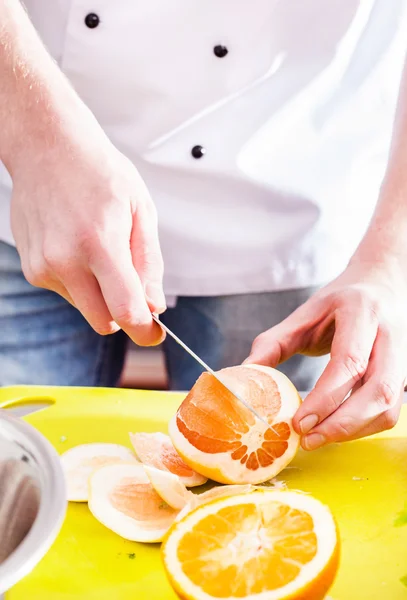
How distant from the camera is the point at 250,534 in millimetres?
816

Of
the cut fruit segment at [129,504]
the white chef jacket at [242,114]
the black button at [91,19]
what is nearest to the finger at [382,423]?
the cut fruit segment at [129,504]

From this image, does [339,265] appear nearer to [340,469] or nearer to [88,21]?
[340,469]

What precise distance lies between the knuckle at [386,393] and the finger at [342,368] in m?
0.03

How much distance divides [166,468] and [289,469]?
0.17 meters

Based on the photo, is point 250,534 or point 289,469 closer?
point 250,534

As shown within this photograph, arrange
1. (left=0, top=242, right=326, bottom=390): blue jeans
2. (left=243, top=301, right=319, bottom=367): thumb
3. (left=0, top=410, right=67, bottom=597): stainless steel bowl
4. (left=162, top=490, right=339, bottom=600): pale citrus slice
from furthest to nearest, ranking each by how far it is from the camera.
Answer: (left=0, top=242, right=326, bottom=390): blue jeans, (left=243, top=301, right=319, bottom=367): thumb, (left=162, top=490, right=339, bottom=600): pale citrus slice, (left=0, top=410, right=67, bottom=597): stainless steel bowl

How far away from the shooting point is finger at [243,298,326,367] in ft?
3.60

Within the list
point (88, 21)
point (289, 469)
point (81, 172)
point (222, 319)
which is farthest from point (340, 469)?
point (88, 21)

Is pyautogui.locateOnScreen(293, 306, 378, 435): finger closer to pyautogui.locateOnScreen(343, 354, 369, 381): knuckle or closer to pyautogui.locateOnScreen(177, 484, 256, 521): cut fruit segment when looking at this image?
pyautogui.locateOnScreen(343, 354, 369, 381): knuckle

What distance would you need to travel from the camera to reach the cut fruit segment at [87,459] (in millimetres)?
1022

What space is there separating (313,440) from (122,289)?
33 centimetres

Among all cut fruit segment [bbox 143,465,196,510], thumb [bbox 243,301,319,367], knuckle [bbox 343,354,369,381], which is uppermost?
knuckle [bbox 343,354,369,381]

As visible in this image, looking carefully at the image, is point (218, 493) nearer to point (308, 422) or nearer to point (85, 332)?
point (308, 422)

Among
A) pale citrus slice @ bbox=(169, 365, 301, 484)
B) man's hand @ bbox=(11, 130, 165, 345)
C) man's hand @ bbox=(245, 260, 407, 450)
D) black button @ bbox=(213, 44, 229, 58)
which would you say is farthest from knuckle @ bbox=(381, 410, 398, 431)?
black button @ bbox=(213, 44, 229, 58)
